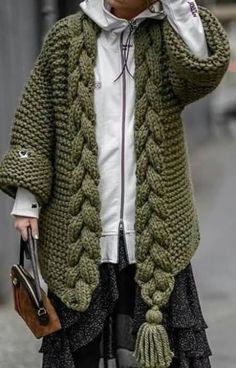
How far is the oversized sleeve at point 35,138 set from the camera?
3555mm

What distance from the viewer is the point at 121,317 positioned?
3834 mm

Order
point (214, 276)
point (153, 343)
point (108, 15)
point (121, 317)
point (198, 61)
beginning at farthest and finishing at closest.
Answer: point (214, 276) < point (121, 317) < point (153, 343) < point (108, 15) < point (198, 61)

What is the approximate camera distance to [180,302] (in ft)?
12.0

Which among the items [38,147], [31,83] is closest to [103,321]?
[38,147]

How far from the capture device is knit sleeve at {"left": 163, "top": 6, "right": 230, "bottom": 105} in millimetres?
3336

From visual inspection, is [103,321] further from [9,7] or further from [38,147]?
[9,7]

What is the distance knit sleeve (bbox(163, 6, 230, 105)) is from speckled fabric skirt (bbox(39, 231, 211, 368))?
2.15 ft

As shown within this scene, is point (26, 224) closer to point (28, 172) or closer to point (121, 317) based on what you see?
point (28, 172)

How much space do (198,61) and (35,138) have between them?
2.28 feet

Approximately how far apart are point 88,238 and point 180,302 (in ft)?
1.50

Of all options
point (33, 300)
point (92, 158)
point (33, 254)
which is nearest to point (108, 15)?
point (92, 158)

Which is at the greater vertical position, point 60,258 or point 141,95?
point 141,95

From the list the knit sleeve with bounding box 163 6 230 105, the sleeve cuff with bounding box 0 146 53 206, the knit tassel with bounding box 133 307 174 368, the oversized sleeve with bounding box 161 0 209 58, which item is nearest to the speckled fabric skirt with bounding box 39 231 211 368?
the knit tassel with bounding box 133 307 174 368

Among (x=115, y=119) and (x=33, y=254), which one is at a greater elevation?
(x=115, y=119)
